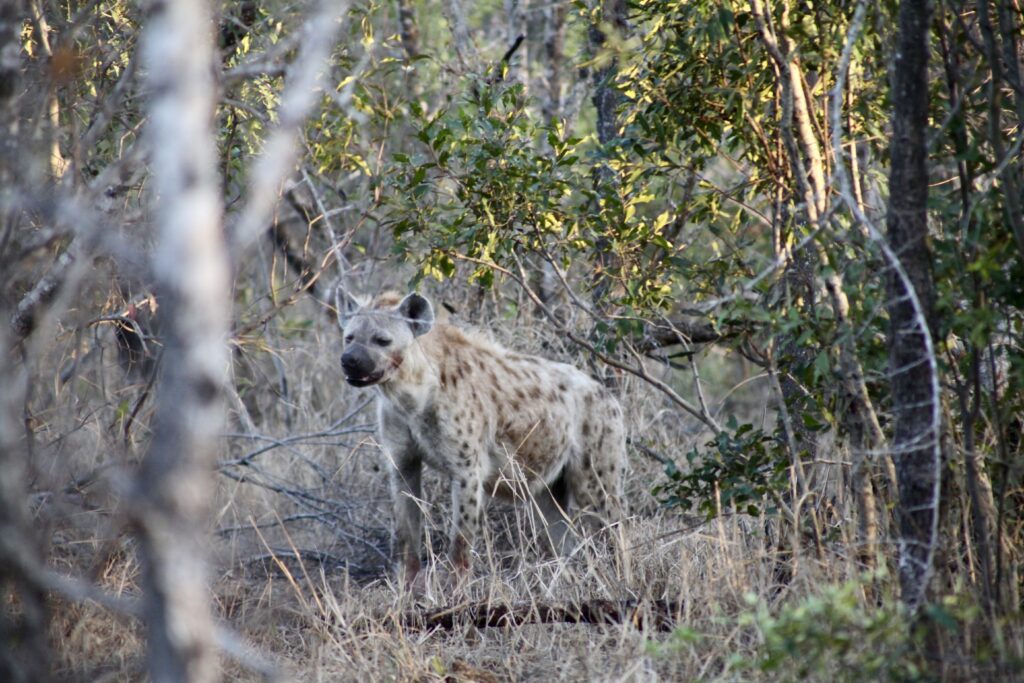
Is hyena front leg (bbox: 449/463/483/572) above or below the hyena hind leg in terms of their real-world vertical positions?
above

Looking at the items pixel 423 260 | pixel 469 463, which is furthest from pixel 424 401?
pixel 423 260

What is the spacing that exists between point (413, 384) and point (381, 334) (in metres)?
0.32

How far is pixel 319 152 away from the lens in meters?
7.46

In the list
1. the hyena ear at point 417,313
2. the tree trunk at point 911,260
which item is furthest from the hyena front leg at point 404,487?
the tree trunk at point 911,260

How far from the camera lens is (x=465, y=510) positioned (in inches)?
238

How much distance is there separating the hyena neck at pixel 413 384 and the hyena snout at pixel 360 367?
0.17 metres

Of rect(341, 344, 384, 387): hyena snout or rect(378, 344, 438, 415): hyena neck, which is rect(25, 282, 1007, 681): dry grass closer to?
rect(341, 344, 384, 387): hyena snout

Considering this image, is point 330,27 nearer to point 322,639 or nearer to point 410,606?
point 322,639

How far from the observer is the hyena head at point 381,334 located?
19.0ft

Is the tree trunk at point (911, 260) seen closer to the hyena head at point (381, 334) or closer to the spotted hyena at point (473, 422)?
the spotted hyena at point (473, 422)

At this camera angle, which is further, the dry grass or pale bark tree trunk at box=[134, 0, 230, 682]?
the dry grass

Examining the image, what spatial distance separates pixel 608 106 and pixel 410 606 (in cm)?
342

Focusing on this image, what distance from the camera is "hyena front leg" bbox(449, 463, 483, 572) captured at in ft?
19.5

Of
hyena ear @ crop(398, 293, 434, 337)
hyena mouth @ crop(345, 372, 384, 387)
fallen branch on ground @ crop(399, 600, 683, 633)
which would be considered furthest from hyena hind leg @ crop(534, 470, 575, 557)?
fallen branch on ground @ crop(399, 600, 683, 633)
